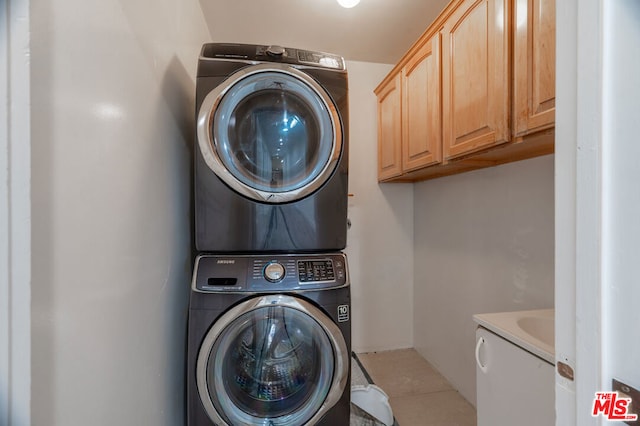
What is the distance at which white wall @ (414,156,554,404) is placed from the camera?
1363 mm

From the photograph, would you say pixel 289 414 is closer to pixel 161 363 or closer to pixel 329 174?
pixel 161 363

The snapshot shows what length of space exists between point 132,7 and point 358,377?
2368 mm

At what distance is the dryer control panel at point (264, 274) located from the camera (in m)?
0.99

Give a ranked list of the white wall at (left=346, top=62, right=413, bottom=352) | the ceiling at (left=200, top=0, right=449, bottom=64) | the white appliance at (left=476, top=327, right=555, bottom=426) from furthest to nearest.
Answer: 1. the white wall at (left=346, top=62, right=413, bottom=352)
2. the ceiling at (left=200, top=0, right=449, bottom=64)
3. the white appliance at (left=476, top=327, right=555, bottom=426)

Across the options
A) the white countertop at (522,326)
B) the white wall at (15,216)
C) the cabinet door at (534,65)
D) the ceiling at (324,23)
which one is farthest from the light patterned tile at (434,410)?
the ceiling at (324,23)

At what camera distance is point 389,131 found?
2.23m

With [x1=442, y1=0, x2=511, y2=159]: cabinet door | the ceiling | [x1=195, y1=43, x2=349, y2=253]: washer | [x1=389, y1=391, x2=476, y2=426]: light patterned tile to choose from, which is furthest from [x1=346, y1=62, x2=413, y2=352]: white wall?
[x1=195, y1=43, x2=349, y2=253]: washer

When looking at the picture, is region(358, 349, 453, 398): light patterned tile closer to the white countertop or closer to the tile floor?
the tile floor

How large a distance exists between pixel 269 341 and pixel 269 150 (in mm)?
801

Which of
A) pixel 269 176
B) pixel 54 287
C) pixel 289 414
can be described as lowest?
pixel 289 414

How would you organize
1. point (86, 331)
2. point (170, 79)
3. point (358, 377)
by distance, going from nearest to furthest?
point (86, 331) < point (170, 79) < point (358, 377)

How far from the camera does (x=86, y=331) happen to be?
22.0 inches

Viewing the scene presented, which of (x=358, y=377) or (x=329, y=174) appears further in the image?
(x=358, y=377)
